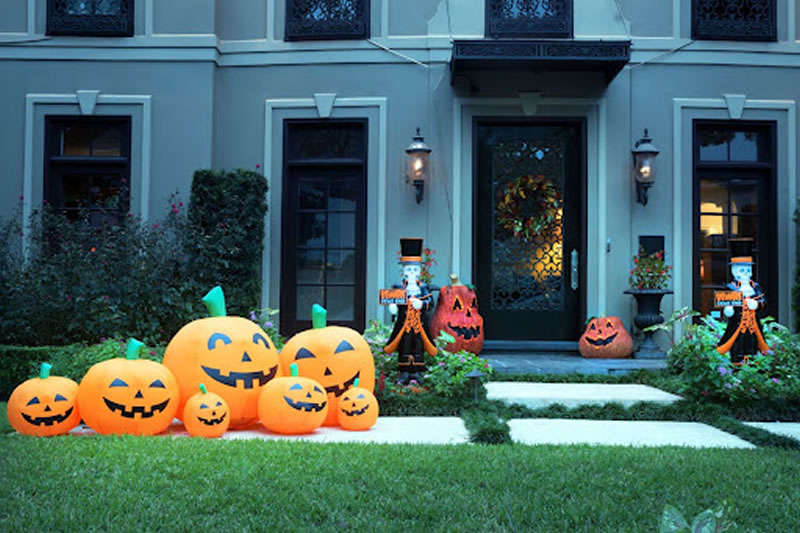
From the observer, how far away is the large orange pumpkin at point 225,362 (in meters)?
4.44

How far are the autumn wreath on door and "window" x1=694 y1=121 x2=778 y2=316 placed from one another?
171 centimetres

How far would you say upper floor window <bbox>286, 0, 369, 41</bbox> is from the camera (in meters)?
8.82

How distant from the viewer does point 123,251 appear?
7156 mm

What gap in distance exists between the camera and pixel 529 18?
8578 mm

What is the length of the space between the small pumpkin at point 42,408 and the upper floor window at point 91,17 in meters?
5.92

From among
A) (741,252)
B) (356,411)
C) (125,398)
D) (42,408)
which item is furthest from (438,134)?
(42,408)

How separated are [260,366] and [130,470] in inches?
53.5

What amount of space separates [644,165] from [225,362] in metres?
5.73

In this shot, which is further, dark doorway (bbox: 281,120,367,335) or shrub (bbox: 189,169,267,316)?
dark doorway (bbox: 281,120,367,335)

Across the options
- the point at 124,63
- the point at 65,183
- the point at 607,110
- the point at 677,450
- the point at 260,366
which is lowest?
the point at 677,450

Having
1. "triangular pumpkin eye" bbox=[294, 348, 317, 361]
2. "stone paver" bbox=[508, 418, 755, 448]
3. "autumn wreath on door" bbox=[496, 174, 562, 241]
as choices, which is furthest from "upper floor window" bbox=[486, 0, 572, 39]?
"triangular pumpkin eye" bbox=[294, 348, 317, 361]

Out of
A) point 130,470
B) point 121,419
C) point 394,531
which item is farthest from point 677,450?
point 121,419

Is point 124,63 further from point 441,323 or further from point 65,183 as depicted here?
point 441,323

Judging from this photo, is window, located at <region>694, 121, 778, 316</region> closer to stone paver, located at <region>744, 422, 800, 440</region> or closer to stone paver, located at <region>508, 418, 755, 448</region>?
stone paver, located at <region>744, 422, 800, 440</region>
